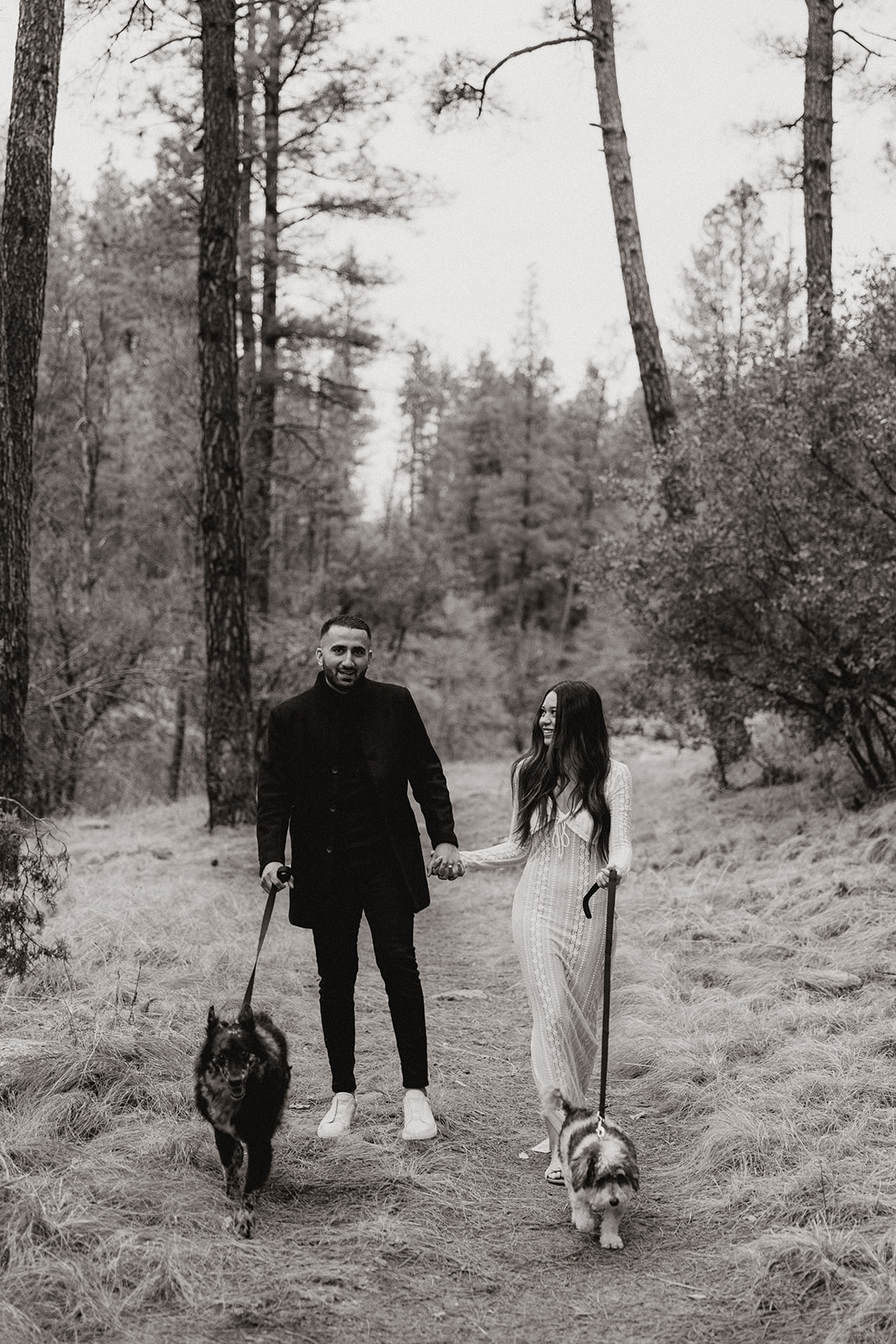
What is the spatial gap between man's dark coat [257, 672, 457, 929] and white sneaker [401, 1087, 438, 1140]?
77 cm

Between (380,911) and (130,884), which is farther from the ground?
(380,911)

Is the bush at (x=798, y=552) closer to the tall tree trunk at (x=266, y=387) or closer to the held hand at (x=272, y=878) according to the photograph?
the held hand at (x=272, y=878)

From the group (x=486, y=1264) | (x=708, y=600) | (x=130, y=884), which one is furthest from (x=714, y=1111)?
(x=708, y=600)

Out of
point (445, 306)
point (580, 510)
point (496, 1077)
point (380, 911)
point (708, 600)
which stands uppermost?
point (445, 306)

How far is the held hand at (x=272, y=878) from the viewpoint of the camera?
420 centimetres

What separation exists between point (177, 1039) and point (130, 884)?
3.62m

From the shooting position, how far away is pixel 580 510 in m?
40.1

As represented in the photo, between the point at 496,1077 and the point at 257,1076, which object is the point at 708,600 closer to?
the point at 496,1077

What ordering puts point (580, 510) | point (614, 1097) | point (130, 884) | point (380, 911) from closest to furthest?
point (380, 911) → point (614, 1097) → point (130, 884) → point (580, 510)

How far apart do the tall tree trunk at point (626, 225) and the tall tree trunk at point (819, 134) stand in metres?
1.89

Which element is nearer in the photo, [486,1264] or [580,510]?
[486,1264]

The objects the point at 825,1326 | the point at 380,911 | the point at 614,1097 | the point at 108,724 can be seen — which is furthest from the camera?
the point at 108,724

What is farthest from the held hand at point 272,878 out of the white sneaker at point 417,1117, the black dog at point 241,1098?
the white sneaker at point 417,1117

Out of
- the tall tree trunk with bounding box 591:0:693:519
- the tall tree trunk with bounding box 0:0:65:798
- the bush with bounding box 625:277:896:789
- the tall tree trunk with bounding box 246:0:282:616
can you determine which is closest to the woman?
the tall tree trunk with bounding box 0:0:65:798
